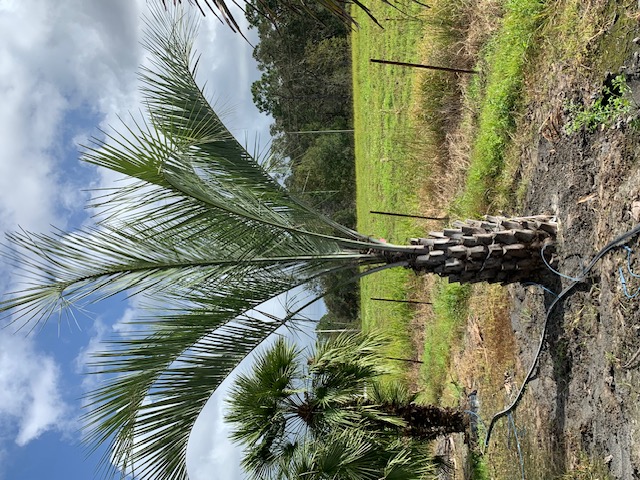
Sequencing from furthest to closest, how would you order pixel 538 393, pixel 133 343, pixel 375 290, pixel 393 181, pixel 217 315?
1. pixel 375 290
2. pixel 393 181
3. pixel 538 393
4. pixel 217 315
5. pixel 133 343

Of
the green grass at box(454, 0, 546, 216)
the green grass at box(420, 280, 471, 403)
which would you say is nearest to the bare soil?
the green grass at box(454, 0, 546, 216)

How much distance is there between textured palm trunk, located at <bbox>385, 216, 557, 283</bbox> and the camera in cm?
560

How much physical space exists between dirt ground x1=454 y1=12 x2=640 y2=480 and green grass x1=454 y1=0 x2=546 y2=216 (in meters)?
0.70

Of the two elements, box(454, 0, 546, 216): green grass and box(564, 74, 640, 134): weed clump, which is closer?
box(564, 74, 640, 134): weed clump

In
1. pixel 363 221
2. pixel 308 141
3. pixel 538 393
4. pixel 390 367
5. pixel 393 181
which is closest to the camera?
pixel 538 393

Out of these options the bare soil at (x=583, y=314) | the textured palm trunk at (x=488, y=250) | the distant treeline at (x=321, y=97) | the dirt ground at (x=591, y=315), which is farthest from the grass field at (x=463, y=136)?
the distant treeline at (x=321, y=97)

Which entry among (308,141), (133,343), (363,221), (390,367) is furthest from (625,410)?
(308,141)

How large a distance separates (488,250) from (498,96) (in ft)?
11.0

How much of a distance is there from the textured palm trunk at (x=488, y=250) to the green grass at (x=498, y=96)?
2311 mm

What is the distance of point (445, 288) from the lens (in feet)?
33.7

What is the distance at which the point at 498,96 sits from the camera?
8039mm

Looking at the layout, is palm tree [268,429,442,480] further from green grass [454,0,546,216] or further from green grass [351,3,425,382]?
green grass [351,3,425,382]

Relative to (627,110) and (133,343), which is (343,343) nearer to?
(133,343)

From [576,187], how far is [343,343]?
3361 mm
